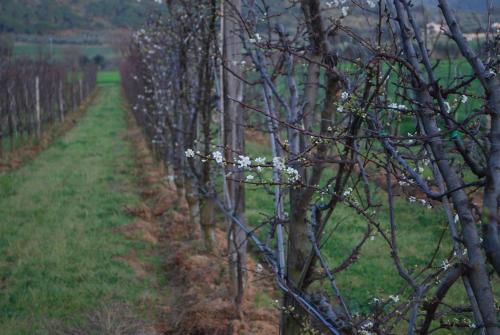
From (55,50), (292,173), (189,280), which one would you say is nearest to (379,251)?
(189,280)

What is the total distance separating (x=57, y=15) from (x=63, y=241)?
30.5 meters

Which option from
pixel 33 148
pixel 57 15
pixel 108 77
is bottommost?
pixel 33 148

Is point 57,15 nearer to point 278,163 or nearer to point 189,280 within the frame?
point 189,280


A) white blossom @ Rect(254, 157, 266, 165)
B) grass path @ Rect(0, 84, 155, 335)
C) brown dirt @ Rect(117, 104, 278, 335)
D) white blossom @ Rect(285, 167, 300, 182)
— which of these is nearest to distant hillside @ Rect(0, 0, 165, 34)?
grass path @ Rect(0, 84, 155, 335)

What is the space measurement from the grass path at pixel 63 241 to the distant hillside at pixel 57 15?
17.6m

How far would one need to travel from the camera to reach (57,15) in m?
35.8

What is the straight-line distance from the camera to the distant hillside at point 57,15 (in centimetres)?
3319

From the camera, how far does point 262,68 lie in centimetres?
381

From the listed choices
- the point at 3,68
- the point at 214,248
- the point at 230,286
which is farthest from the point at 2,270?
the point at 3,68

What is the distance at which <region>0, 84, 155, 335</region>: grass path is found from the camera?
6535 millimetres

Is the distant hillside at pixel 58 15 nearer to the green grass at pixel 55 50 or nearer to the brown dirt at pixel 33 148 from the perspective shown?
the green grass at pixel 55 50

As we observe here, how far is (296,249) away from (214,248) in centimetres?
487

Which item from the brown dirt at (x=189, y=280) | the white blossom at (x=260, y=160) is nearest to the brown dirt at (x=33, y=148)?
the brown dirt at (x=189, y=280)

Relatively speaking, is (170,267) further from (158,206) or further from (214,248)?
(158,206)
